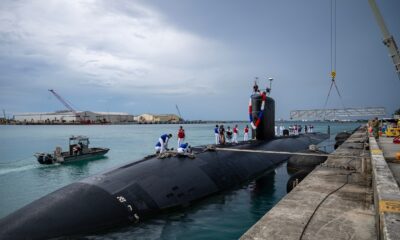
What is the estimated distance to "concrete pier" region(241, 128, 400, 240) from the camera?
4.39 metres

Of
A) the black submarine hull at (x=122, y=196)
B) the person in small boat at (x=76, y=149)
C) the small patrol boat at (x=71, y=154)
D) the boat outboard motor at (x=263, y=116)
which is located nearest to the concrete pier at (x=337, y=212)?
the black submarine hull at (x=122, y=196)

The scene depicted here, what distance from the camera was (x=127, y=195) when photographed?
26.0 feet

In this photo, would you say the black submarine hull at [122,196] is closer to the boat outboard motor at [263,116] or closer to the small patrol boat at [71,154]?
the boat outboard motor at [263,116]

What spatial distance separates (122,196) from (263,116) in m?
12.9

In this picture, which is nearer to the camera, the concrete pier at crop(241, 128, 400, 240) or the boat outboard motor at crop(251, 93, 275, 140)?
the concrete pier at crop(241, 128, 400, 240)

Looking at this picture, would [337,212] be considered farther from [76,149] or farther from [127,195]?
[76,149]

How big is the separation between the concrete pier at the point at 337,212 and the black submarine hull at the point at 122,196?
370cm

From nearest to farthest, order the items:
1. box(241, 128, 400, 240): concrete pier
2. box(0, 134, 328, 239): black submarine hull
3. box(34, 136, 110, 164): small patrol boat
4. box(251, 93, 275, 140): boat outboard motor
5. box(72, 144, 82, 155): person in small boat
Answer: box(241, 128, 400, 240): concrete pier, box(0, 134, 328, 239): black submarine hull, box(251, 93, 275, 140): boat outboard motor, box(34, 136, 110, 164): small patrol boat, box(72, 144, 82, 155): person in small boat

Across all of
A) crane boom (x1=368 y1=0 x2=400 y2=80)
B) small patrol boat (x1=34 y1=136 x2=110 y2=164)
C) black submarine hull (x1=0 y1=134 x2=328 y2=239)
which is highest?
crane boom (x1=368 y1=0 x2=400 y2=80)

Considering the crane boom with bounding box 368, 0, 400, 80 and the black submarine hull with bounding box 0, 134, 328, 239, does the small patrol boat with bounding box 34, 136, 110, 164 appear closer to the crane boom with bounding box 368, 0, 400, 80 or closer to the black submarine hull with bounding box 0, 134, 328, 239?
the black submarine hull with bounding box 0, 134, 328, 239

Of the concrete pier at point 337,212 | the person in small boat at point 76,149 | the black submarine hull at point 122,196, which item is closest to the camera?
the concrete pier at point 337,212

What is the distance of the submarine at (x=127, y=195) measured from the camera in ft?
21.5

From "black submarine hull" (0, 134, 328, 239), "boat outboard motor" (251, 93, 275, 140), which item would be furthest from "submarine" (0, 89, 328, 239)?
"boat outboard motor" (251, 93, 275, 140)

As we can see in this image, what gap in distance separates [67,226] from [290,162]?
11703 mm
